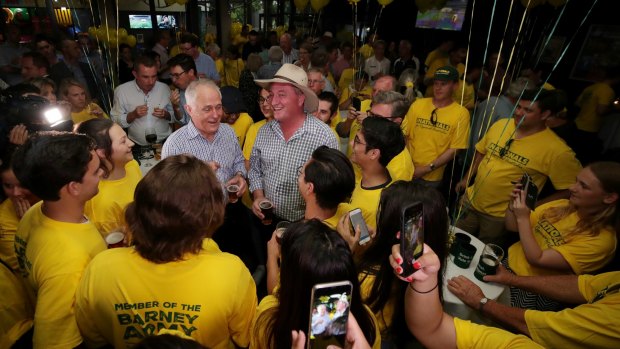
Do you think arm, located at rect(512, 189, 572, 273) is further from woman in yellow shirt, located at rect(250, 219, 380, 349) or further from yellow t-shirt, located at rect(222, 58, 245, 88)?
yellow t-shirt, located at rect(222, 58, 245, 88)

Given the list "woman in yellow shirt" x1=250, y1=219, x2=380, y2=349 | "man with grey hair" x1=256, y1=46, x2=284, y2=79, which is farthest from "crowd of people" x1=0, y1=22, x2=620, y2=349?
"man with grey hair" x1=256, y1=46, x2=284, y2=79

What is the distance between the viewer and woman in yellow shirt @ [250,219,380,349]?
1.08 m

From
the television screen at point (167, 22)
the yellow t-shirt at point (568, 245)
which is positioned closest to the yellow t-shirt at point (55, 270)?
the yellow t-shirt at point (568, 245)

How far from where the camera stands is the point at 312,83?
13.3ft

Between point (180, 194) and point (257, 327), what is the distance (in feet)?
1.94

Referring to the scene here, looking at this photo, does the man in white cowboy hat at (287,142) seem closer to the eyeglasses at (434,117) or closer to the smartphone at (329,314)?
the eyeglasses at (434,117)

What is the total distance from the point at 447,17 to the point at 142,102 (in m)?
9.50

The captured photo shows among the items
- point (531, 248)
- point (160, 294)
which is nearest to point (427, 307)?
point (160, 294)

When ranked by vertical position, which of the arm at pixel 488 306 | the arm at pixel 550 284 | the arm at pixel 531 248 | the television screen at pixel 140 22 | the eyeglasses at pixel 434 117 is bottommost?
the arm at pixel 488 306

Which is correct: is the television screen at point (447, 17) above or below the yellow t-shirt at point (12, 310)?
above

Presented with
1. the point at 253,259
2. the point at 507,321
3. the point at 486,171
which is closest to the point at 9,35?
the point at 253,259

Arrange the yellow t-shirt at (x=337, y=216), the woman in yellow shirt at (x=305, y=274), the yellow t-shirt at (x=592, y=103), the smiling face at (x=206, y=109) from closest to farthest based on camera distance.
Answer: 1. the woman in yellow shirt at (x=305, y=274)
2. the yellow t-shirt at (x=337, y=216)
3. the smiling face at (x=206, y=109)
4. the yellow t-shirt at (x=592, y=103)

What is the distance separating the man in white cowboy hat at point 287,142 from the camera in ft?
8.58

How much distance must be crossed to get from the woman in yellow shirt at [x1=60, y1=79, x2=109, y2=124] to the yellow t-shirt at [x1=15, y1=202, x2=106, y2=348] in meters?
2.52
